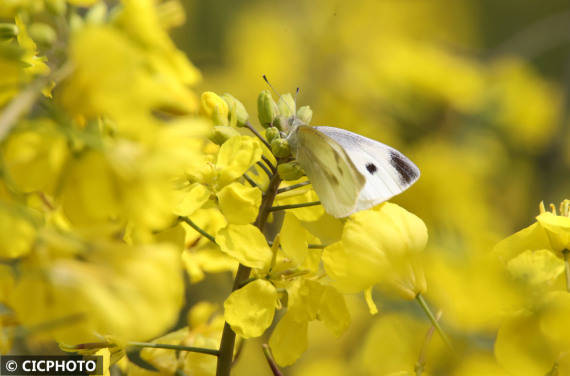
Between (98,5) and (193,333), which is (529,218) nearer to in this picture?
(193,333)

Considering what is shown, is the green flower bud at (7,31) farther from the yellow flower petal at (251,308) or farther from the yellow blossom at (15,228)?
the yellow flower petal at (251,308)

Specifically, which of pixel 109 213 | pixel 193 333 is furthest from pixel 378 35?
pixel 109 213

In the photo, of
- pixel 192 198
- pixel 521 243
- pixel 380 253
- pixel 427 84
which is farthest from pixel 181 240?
pixel 427 84

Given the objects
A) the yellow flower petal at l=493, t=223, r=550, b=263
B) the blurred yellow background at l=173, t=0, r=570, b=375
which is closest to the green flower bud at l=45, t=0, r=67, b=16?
the yellow flower petal at l=493, t=223, r=550, b=263

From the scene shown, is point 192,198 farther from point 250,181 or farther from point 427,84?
point 427,84

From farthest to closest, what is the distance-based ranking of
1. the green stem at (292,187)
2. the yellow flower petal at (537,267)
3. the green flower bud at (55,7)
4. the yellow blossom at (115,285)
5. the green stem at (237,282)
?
the green stem at (292,187) → the green stem at (237,282) → the yellow flower petal at (537,267) → the green flower bud at (55,7) → the yellow blossom at (115,285)

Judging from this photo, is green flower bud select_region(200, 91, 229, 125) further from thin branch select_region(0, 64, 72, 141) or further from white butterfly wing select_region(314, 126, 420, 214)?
thin branch select_region(0, 64, 72, 141)

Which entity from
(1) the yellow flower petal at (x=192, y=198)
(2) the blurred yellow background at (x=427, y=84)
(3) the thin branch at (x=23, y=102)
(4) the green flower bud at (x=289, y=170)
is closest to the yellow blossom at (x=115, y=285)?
(3) the thin branch at (x=23, y=102)
